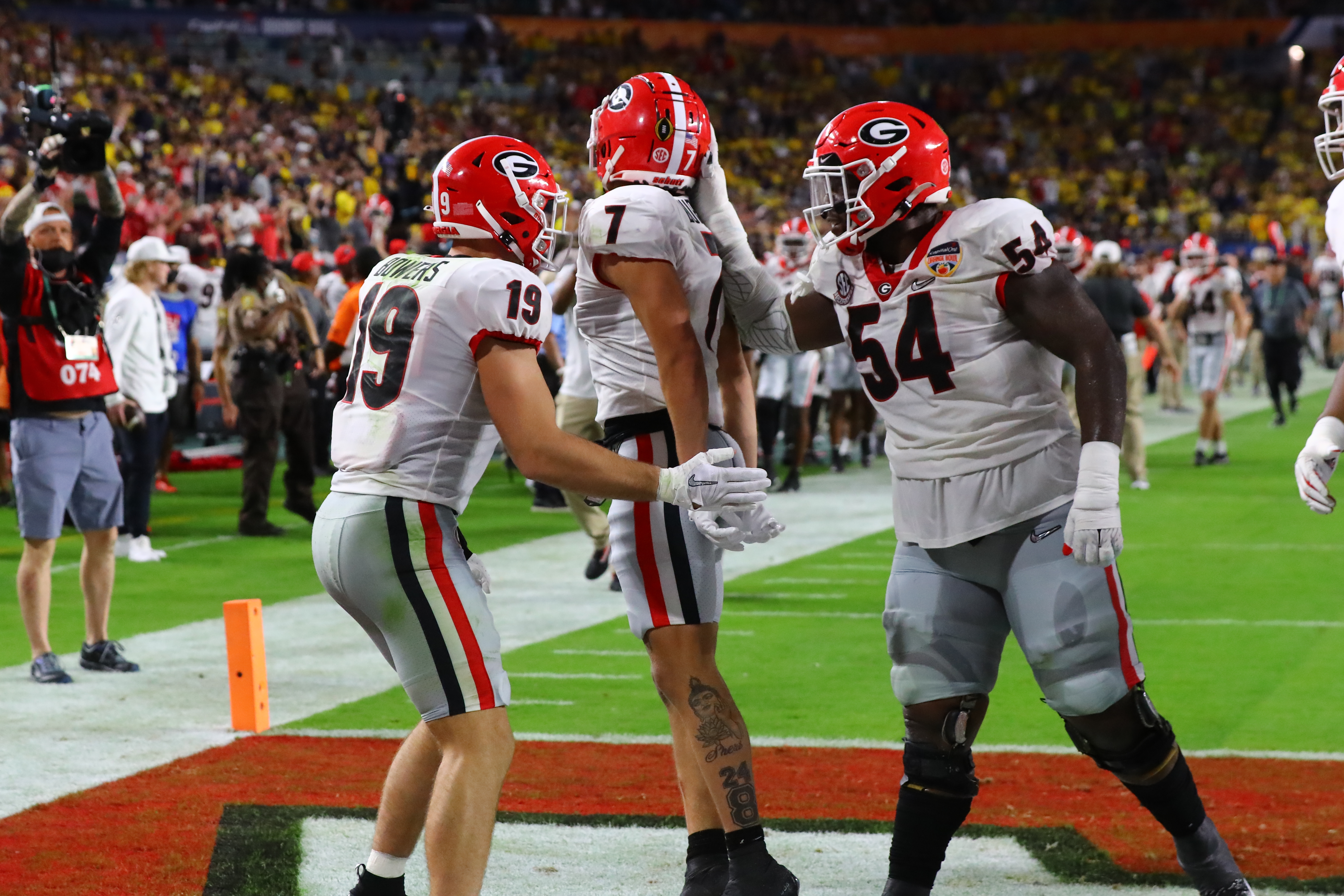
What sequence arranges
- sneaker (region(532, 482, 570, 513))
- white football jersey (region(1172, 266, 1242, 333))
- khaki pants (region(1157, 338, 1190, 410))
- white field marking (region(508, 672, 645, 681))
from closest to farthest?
white field marking (region(508, 672, 645, 681))
sneaker (region(532, 482, 570, 513))
white football jersey (region(1172, 266, 1242, 333))
khaki pants (region(1157, 338, 1190, 410))

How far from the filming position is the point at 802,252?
15.9 metres

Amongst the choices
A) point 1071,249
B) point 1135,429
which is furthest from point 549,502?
point 1135,429

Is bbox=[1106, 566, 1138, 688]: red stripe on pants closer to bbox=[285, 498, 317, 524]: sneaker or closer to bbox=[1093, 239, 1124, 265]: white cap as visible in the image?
bbox=[285, 498, 317, 524]: sneaker

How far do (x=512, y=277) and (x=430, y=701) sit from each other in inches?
37.6

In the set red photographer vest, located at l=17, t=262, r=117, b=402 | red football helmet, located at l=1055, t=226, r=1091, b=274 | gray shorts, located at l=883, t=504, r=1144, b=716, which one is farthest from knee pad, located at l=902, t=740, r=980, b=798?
red football helmet, located at l=1055, t=226, r=1091, b=274

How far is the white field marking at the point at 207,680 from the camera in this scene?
5922 millimetres

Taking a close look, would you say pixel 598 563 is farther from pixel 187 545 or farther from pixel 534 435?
pixel 534 435

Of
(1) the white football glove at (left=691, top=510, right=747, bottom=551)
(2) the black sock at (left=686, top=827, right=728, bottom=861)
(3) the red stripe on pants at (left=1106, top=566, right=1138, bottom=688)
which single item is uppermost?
(1) the white football glove at (left=691, top=510, right=747, bottom=551)

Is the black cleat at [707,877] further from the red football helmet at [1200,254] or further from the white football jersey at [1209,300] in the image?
the red football helmet at [1200,254]

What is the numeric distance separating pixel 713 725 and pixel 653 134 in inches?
59.0

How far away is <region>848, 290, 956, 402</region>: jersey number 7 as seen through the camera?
13.3ft

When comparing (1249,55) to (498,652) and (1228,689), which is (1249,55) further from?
(498,652)

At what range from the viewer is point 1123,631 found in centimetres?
395

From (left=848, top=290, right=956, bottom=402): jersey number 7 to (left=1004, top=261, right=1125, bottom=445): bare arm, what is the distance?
0.64 feet
